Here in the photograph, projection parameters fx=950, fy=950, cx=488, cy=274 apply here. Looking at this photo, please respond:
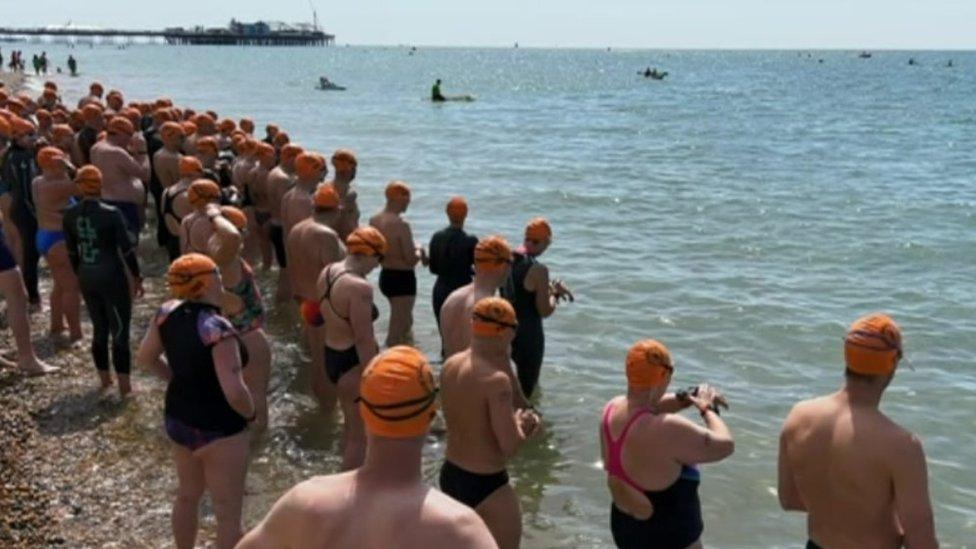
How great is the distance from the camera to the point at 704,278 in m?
15.9

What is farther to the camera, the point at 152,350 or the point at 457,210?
the point at 457,210

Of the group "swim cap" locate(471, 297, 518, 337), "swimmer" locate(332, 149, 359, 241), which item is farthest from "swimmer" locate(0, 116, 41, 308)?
"swim cap" locate(471, 297, 518, 337)

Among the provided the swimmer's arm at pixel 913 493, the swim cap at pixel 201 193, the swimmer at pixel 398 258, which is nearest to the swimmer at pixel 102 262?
the swim cap at pixel 201 193

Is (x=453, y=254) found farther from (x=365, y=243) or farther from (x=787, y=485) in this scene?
(x=787, y=485)

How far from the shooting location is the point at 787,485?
4.89 meters

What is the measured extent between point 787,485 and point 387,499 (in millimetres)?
2748

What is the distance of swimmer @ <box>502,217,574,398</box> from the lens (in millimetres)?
8289

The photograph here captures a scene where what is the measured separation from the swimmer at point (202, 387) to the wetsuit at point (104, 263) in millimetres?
2987

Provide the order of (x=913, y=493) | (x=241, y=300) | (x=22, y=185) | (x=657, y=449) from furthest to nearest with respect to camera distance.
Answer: (x=22, y=185) < (x=241, y=300) < (x=657, y=449) < (x=913, y=493)

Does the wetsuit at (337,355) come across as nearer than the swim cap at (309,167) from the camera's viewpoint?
Yes

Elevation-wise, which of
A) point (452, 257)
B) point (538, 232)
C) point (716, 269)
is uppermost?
point (538, 232)

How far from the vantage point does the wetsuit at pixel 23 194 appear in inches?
413

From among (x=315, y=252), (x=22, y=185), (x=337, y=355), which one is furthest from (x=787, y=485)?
(x=22, y=185)

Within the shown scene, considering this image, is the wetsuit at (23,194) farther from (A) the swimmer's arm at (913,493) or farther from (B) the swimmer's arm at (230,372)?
(A) the swimmer's arm at (913,493)
